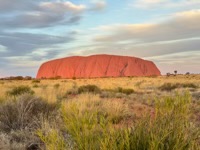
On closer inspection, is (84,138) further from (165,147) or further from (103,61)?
(103,61)

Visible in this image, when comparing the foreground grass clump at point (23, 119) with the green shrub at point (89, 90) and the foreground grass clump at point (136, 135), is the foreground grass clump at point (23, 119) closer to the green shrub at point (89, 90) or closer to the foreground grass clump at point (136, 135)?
the foreground grass clump at point (136, 135)

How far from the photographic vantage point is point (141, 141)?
3865 millimetres

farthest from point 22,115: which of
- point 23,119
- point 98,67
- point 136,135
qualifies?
point 98,67

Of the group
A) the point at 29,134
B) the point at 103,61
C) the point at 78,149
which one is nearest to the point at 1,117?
the point at 29,134

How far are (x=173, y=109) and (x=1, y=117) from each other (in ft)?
18.3

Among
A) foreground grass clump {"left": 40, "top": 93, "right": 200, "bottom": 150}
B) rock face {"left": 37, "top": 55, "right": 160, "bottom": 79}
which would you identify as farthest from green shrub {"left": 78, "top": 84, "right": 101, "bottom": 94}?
rock face {"left": 37, "top": 55, "right": 160, "bottom": 79}

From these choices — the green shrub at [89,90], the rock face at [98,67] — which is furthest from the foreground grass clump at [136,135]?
the rock face at [98,67]

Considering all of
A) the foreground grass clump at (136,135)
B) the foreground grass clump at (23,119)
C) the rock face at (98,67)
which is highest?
the rock face at (98,67)

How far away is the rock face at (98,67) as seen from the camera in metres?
167

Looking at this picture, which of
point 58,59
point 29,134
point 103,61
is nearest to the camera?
point 29,134

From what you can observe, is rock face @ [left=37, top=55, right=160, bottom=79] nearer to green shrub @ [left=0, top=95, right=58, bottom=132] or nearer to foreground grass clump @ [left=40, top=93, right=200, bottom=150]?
green shrub @ [left=0, top=95, right=58, bottom=132]

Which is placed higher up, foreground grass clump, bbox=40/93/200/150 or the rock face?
the rock face

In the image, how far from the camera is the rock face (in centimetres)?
16662

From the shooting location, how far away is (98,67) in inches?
6708
